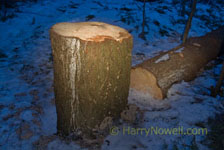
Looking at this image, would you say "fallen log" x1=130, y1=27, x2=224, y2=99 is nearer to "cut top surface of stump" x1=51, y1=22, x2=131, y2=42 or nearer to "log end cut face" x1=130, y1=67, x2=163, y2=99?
"log end cut face" x1=130, y1=67, x2=163, y2=99

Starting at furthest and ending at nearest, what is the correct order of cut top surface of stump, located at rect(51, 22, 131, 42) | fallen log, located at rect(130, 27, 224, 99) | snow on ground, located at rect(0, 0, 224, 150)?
1. fallen log, located at rect(130, 27, 224, 99)
2. snow on ground, located at rect(0, 0, 224, 150)
3. cut top surface of stump, located at rect(51, 22, 131, 42)

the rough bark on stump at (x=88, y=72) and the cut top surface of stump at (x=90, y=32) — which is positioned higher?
the cut top surface of stump at (x=90, y=32)

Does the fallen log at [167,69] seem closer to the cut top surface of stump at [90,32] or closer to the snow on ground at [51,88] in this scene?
the snow on ground at [51,88]

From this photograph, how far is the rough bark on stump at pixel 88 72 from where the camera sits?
63.2 inches

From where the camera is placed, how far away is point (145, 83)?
9.31 ft

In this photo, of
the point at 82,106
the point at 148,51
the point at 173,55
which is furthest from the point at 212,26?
the point at 82,106

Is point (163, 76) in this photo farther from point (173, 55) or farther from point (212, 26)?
point (212, 26)

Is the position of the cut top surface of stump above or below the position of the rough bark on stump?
above

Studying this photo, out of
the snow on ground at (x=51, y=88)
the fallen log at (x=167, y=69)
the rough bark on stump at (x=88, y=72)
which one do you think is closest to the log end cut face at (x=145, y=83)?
the fallen log at (x=167, y=69)

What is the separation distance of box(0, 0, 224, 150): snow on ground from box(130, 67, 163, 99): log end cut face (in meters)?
0.13

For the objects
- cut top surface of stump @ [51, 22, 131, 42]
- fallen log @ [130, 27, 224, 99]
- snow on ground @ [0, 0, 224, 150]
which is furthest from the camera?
fallen log @ [130, 27, 224, 99]

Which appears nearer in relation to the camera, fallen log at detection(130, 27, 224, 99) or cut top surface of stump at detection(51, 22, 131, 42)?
cut top surface of stump at detection(51, 22, 131, 42)

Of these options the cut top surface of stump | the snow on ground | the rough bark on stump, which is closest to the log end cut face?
the snow on ground

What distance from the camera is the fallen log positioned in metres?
2.71
